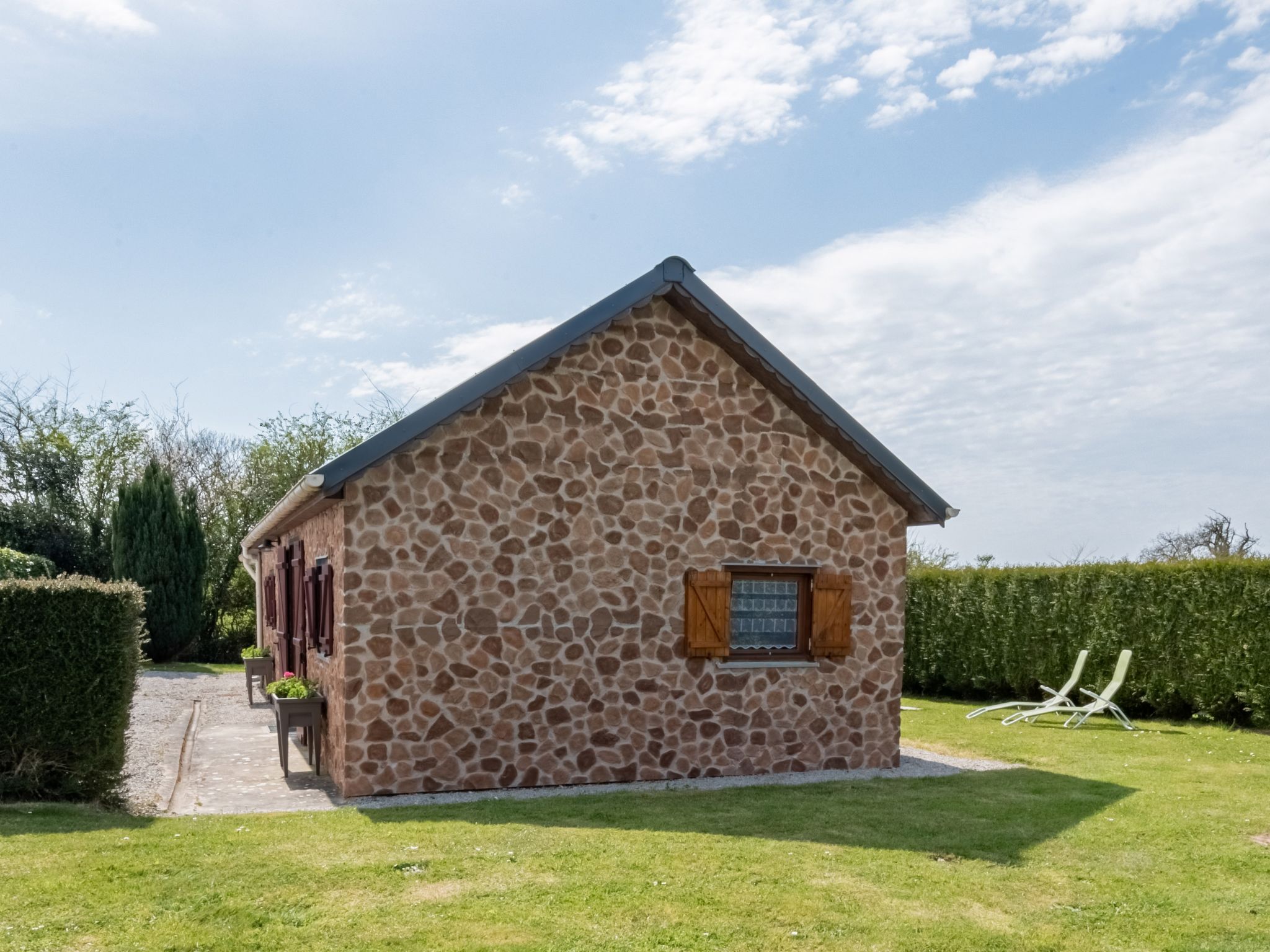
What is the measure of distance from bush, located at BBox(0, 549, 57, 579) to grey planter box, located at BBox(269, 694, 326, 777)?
529 inches

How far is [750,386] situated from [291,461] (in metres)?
21.8

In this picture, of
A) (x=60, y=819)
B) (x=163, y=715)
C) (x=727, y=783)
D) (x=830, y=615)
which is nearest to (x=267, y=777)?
(x=60, y=819)

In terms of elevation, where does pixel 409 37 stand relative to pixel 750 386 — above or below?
above

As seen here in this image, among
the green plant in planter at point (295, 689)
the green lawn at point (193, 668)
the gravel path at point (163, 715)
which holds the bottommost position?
the green lawn at point (193, 668)

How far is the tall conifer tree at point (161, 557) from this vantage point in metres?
24.2

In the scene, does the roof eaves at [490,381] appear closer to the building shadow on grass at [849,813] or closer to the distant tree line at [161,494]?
the building shadow on grass at [849,813]

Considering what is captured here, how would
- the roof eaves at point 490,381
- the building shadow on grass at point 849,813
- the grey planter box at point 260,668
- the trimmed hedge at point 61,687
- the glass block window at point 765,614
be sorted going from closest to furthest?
the building shadow on grass at point 849,813 < the trimmed hedge at point 61,687 < the roof eaves at point 490,381 < the glass block window at point 765,614 < the grey planter box at point 260,668

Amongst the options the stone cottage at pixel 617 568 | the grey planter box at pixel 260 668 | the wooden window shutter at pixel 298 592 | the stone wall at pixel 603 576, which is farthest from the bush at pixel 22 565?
the stone wall at pixel 603 576

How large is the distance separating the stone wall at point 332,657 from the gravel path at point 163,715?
59.9 inches

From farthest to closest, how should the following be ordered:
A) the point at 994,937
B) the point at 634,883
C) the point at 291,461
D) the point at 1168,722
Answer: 1. the point at 291,461
2. the point at 1168,722
3. the point at 634,883
4. the point at 994,937

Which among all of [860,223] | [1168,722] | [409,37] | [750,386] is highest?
[409,37]

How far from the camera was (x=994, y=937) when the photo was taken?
18.6 ft

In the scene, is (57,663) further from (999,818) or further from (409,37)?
(999,818)

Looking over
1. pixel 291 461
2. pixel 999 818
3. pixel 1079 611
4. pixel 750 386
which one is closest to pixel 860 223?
pixel 750 386
